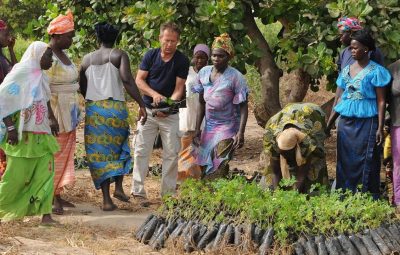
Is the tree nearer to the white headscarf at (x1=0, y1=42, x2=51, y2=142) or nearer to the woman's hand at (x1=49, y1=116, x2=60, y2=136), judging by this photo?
the woman's hand at (x1=49, y1=116, x2=60, y2=136)

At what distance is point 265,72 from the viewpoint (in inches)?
366

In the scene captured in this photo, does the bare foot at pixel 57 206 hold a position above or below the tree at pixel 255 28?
below

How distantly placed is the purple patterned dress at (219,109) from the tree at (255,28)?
2.59ft

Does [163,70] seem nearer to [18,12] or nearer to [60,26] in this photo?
[60,26]

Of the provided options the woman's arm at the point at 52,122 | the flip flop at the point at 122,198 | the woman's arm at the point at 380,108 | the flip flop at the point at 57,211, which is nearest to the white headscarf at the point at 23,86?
the woman's arm at the point at 52,122

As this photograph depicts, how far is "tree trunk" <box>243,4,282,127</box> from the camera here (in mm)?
9070

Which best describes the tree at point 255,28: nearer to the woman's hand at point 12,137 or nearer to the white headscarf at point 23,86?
the white headscarf at point 23,86

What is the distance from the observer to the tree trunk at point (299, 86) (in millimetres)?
9617

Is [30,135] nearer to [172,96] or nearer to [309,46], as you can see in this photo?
[172,96]

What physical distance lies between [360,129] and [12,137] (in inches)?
113

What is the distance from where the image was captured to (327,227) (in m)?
5.47

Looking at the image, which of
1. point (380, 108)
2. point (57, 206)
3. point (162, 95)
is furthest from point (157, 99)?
point (380, 108)

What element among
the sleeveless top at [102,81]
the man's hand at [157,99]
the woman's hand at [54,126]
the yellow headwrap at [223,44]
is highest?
the yellow headwrap at [223,44]

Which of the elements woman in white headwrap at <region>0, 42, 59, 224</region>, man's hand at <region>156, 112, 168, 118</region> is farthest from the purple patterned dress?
woman in white headwrap at <region>0, 42, 59, 224</region>
